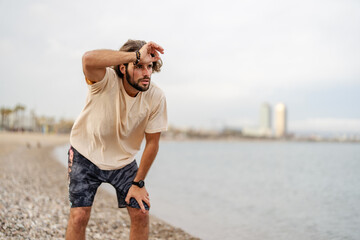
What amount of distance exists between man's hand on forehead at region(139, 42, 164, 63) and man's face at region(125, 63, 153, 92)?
0.22 ft

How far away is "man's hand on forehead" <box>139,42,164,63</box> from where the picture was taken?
9.00ft

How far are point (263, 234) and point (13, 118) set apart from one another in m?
119

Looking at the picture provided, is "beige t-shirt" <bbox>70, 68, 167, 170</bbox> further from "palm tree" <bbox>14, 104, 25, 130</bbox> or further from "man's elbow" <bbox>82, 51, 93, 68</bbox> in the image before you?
"palm tree" <bbox>14, 104, 25, 130</bbox>

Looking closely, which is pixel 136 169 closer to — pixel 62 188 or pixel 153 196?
pixel 62 188

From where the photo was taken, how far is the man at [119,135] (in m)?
2.88

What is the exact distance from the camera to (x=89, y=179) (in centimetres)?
309

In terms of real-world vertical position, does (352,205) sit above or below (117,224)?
below

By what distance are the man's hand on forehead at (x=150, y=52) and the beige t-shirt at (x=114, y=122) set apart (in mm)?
343

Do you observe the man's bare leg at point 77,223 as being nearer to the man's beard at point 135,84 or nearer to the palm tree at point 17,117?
the man's beard at point 135,84

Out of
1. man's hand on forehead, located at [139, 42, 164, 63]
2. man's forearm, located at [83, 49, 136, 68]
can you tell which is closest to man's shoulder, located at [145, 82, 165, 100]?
man's hand on forehead, located at [139, 42, 164, 63]

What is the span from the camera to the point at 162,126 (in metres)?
3.16

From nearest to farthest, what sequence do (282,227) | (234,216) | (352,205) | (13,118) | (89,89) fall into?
(89,89), (282,227), (234,216), (352,205), (13,118)

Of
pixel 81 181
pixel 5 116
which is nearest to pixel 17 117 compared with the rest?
pixel 5 116

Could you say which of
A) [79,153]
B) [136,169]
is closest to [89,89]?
[79,153]
